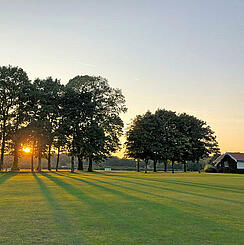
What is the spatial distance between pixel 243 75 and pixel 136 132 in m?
39.3

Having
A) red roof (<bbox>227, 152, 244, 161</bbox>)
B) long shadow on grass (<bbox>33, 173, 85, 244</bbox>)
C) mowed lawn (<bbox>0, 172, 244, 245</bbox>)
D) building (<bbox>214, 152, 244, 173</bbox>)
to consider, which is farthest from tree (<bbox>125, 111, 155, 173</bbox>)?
long shadow on grass (<bbox>33, 173, 85, 244</bbox>)

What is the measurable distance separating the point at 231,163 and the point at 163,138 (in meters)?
21.5

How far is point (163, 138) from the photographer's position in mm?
77062

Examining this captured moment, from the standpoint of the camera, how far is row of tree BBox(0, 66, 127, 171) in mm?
55688

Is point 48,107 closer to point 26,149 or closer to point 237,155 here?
point 26,149

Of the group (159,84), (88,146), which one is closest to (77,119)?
(88,146)

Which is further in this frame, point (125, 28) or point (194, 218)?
point (125, 28)

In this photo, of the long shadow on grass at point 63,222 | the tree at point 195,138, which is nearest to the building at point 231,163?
the tree at point 195,138

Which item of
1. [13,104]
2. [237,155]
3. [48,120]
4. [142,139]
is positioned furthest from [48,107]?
[237,155]

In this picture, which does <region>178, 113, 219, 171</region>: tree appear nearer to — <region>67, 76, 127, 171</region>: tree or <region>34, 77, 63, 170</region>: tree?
<region>67, 76, 127, 171</region>: tree

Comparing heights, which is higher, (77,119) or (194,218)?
(77,119)

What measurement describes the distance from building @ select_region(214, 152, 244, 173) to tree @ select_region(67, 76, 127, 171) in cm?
3456

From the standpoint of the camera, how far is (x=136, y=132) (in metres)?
77.9

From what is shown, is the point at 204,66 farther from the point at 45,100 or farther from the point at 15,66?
the point at 15,66
